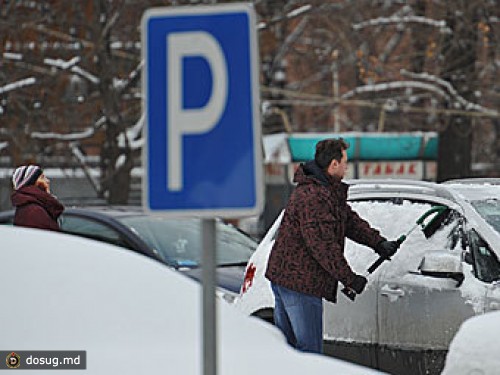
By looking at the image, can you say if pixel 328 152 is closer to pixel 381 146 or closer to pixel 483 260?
pixel 483 260

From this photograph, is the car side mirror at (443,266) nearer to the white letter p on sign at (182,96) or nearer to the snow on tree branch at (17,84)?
the white letter p on sign at (182,96)

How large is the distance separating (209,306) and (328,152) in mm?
4185

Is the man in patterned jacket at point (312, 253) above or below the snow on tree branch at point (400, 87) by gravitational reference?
below

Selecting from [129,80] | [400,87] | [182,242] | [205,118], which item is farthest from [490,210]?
[400,87]

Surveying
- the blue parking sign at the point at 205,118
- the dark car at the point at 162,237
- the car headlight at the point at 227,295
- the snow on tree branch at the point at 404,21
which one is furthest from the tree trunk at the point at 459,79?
the blue parking sign at the point at 205,118

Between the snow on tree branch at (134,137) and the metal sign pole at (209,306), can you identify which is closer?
the metal sign pole at (209,306)

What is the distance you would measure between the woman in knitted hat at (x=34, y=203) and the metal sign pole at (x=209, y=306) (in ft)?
20.1

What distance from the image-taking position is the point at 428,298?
7.74 metres

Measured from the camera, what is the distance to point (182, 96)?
3633 mm

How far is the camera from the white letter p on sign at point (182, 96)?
11.9 feet

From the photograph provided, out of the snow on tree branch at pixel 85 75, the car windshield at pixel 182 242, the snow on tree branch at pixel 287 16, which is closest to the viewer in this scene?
the car windshield at pixel 182 242

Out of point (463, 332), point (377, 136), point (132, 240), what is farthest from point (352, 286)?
point (377, 136)

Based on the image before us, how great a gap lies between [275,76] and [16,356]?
68.7 feet

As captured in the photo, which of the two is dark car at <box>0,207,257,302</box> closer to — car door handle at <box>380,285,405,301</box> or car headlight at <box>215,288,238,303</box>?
car headlight at <box>215,288,238,303</box>
